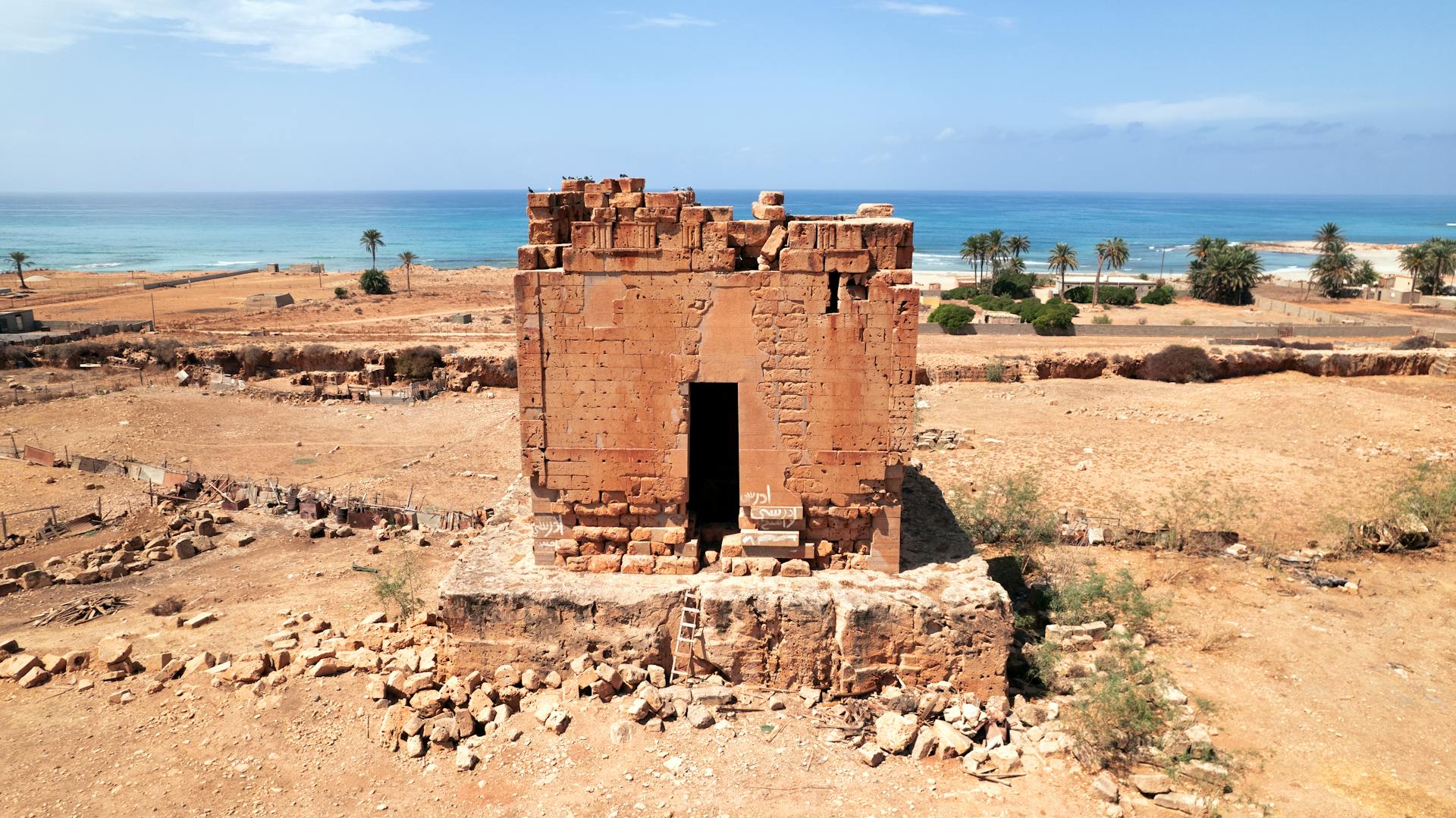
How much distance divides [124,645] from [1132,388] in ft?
77.0

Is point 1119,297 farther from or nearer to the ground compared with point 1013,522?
farther from the ground

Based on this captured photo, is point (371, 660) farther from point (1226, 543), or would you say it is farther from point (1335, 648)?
point (1226, 543)

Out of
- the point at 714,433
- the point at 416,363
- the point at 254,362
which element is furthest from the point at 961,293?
the point at 714,433

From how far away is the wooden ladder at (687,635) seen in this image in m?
8.05

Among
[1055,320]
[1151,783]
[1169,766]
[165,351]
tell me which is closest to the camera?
[1151,783]

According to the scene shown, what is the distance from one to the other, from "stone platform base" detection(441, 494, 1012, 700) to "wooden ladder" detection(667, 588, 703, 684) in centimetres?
6

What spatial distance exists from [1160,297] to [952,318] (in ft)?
59.3

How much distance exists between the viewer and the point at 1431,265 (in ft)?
140

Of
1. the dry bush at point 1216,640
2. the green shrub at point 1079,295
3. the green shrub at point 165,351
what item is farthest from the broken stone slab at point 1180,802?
the green shrub at point 1079,295

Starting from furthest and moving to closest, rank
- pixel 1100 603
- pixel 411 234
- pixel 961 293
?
1. pixel 411 234
2. pixel 961 293
3. pixel 1100 603

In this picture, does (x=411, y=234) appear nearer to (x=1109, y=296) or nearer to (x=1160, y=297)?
(x=1109, y=296)

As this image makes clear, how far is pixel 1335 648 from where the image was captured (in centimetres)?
949

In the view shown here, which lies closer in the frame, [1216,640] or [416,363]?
[1216,640]

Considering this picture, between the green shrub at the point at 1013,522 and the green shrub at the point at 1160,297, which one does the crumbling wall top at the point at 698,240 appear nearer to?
the green shrub at the point at 1013,522
